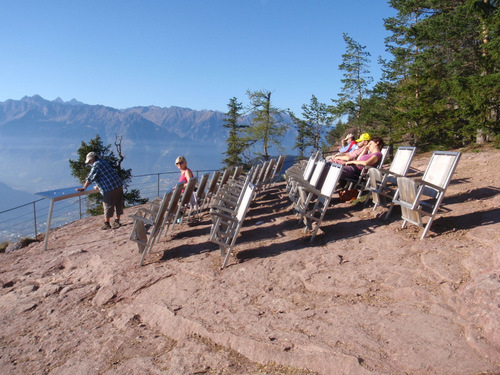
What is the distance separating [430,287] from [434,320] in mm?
609

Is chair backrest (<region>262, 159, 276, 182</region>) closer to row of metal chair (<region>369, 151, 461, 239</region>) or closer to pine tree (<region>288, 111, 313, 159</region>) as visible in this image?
row of metal chair (<region>369, 151, 461, 239</region>)

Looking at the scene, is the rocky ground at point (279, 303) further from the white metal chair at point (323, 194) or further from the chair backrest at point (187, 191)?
the chair backrest at point (187, 191)

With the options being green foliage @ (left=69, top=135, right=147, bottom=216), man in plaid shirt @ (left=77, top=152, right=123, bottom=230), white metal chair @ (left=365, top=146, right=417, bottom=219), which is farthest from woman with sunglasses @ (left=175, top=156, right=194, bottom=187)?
green foliage @ (left=69, top=135, right=147, bottom=216)

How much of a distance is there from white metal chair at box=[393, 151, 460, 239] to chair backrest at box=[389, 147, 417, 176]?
3.38ft

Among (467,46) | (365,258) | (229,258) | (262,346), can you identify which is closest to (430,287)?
(365,258)

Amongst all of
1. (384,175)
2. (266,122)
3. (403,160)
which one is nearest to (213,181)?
(384,175)

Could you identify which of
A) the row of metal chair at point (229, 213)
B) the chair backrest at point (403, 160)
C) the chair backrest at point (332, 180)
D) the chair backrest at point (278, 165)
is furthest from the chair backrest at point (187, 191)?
the chair backrest at point (278, 165)

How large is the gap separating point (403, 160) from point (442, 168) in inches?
58.4

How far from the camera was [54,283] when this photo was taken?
4863mm

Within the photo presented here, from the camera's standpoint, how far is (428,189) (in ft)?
16.1

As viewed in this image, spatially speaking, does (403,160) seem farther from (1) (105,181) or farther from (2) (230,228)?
(1) (105,181)

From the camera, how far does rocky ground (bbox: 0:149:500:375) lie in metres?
2.59

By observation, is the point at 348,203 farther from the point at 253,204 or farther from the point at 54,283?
the point at 54,283

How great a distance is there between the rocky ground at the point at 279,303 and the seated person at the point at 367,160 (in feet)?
3.24
